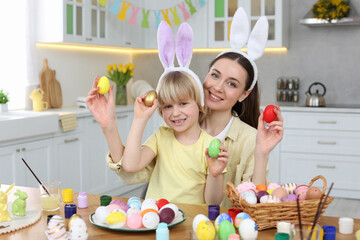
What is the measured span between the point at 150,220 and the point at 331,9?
415 centimetres

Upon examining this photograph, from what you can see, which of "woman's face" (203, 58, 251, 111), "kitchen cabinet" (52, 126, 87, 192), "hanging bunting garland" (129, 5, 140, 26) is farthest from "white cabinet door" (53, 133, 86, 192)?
"woman's face" (203, 58, 251, 111)

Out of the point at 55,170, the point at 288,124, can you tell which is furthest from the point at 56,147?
the point at 288,124

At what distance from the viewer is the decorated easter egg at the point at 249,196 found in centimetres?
142

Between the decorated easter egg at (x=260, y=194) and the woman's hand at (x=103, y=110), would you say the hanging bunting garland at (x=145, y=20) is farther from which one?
the decorated easter egg at (x=260, y=194)

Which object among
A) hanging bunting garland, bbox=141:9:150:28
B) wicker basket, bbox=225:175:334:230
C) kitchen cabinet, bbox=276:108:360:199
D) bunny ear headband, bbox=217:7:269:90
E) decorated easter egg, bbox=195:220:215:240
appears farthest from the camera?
hanging bunting garland, bbox=141:9:150:28

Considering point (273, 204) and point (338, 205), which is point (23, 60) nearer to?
point (338, 205)

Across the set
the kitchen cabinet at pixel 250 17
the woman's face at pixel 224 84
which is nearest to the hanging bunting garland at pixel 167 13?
the kitchen cabinet at pixel 250 17

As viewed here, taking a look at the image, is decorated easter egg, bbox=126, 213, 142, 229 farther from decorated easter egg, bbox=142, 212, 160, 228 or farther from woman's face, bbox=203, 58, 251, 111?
woman's face, bbox=203, 58, 251, 111

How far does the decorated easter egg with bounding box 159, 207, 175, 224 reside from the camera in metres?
1.42

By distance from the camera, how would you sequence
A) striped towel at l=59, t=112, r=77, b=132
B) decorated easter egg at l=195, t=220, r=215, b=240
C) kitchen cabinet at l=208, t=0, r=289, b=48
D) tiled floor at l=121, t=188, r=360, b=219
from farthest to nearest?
kitchen cabinet at l=208, t=0, r=289, b=48 < tiled floor at l=121, t=188, r=360, b=219 < striped towel at l=59, t=112, r=77, b=132 < decorated easter egg at l=195, t=220, r=215, b=240

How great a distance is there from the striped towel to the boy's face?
87.0 inches

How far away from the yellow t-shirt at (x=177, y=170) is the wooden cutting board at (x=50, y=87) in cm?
275

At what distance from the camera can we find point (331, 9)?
4.95 m

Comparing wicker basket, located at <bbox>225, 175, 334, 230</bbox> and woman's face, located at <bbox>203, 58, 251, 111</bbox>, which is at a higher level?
woman's face, located at <bbox>203, 58, 251, 111</bbox>
